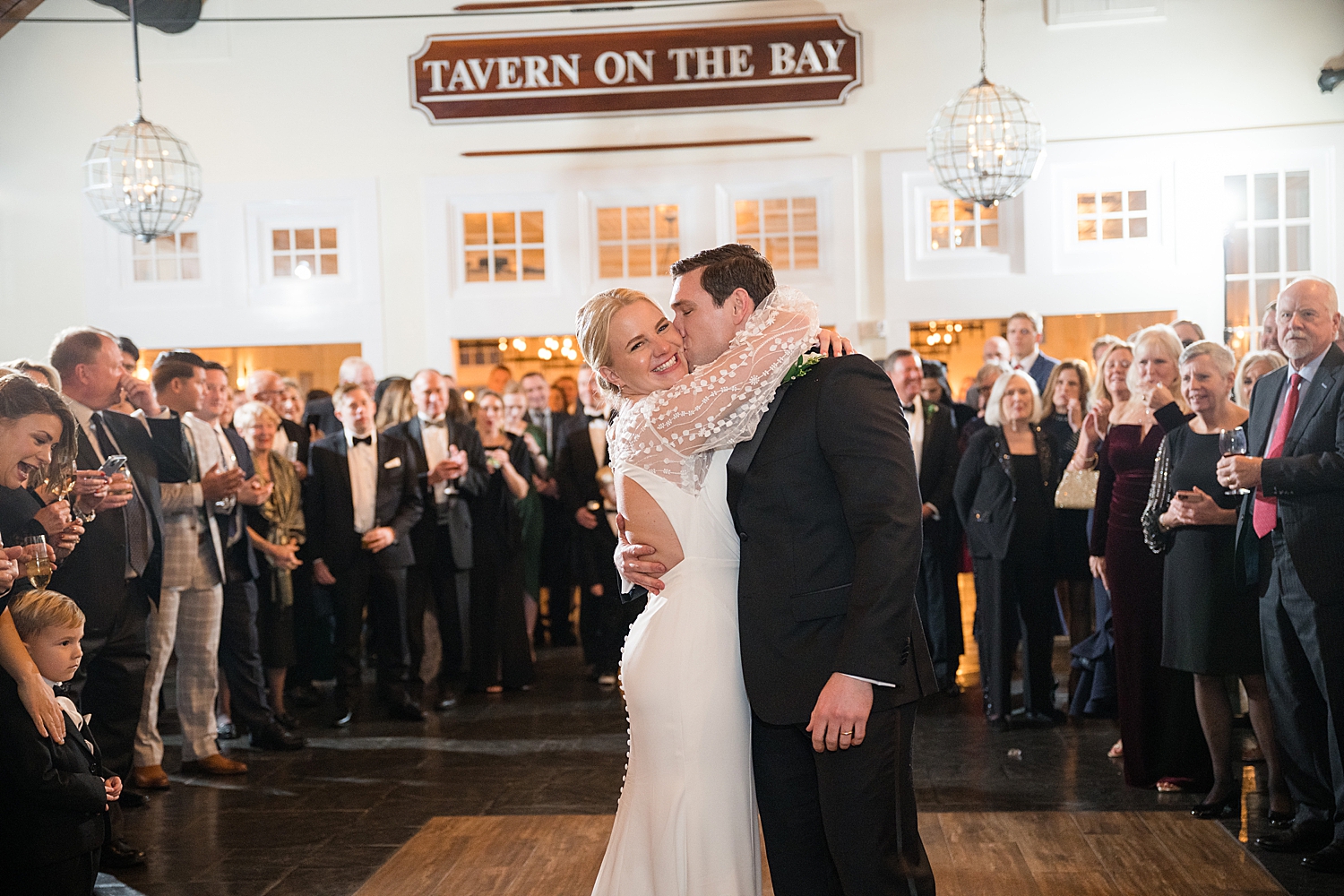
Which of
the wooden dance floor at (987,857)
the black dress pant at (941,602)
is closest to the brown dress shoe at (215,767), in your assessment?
the wooden dance floor at (987,857)

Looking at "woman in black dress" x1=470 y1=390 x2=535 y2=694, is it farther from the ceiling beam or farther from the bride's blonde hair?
the bride's blonde hair

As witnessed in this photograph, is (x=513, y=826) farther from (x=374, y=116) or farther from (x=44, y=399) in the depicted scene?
(x=374, y=116)

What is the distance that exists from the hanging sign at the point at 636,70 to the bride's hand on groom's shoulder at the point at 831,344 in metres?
7.71

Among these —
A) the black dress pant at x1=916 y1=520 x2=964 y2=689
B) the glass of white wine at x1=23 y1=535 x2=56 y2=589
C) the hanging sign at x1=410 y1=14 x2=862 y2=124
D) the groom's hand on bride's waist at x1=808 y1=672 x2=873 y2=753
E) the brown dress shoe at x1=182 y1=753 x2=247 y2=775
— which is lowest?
the brown dress shoe at x1=182 y1=753 x2=247 y2=775

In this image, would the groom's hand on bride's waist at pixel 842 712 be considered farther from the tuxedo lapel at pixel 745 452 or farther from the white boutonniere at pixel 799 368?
the white boutonniere at pixel 799 368

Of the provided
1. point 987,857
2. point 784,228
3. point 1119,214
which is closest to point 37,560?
point 987,857

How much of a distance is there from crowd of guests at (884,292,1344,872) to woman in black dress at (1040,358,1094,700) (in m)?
0.01

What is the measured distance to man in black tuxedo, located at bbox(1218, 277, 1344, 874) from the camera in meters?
3.61

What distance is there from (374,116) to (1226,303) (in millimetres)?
7328

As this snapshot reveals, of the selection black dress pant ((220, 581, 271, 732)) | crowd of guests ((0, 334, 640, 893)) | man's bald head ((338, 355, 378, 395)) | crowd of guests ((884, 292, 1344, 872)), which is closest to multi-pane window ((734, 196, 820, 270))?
crowd of guests ((0, 334, 640, 893))

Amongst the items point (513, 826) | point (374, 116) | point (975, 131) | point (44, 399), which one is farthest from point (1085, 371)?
point (374, 116)

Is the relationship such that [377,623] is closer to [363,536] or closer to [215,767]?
[363,536]

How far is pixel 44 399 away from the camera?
3.30 meters

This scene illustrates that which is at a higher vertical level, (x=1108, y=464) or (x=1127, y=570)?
(x=1108, y=464)
